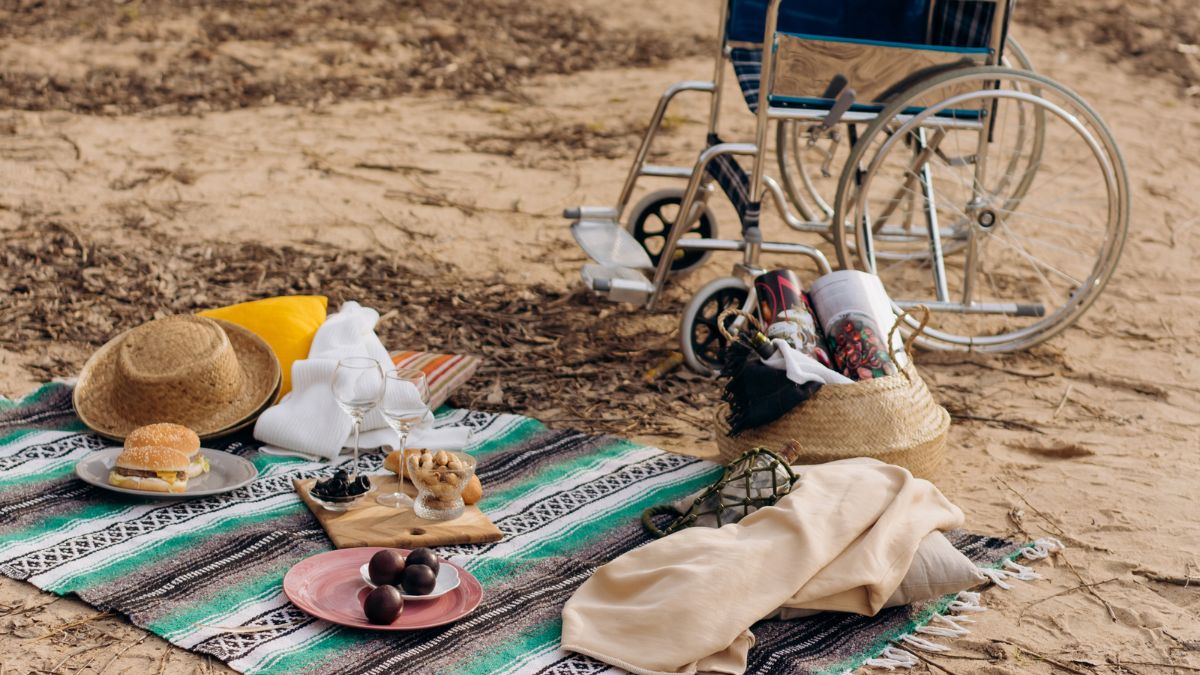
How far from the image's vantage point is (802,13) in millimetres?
5008

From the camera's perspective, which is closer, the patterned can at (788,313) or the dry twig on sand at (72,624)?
the dry twig on sand at (72,624)

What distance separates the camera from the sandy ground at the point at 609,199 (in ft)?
9.89

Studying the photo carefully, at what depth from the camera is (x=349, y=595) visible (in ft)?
9.48

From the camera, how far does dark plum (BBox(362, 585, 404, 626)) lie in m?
2.75

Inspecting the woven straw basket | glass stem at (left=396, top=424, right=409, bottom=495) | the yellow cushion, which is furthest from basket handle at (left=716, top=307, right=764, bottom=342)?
the yellow cushion

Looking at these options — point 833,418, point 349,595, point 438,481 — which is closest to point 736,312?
point 833,418

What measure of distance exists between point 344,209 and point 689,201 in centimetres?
197

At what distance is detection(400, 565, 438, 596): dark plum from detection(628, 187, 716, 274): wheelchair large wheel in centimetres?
231

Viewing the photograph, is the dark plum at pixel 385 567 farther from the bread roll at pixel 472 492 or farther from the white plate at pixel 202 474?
the white plate at pixel 202 474

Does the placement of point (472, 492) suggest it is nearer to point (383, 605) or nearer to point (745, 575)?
point (383, 605)

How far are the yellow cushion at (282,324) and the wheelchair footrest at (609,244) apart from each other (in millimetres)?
994

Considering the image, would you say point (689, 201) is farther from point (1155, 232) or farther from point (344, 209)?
point (1155, 232)

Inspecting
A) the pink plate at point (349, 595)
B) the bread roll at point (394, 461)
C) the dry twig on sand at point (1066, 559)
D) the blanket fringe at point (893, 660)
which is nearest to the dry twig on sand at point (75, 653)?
the pink plate at point (349, 595)

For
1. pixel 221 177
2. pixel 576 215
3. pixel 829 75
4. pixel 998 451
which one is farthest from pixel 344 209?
pixel 998 451
